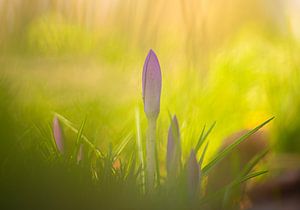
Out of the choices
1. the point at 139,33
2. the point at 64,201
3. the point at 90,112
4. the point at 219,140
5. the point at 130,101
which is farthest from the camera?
the point at 219,140

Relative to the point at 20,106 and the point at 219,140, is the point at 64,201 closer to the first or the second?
the point at 20,106

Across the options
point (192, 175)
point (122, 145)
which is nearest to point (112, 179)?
point (192, 175)

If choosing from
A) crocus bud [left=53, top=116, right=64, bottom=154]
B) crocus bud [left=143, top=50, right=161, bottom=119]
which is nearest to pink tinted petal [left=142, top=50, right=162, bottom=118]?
crocus bud [left=143, top=50, right=161, bottom=119]

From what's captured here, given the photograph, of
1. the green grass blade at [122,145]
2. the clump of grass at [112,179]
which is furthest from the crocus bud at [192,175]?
the green grass blade at [122,145]

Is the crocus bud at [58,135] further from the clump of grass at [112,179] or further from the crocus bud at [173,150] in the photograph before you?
the crocus bud at [173,150]

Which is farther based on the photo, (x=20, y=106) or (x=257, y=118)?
(x=257, y=118)

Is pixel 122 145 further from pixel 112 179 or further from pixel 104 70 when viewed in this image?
pixel 112 179

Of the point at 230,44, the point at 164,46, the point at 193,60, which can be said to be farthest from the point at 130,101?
the point at 230,44
